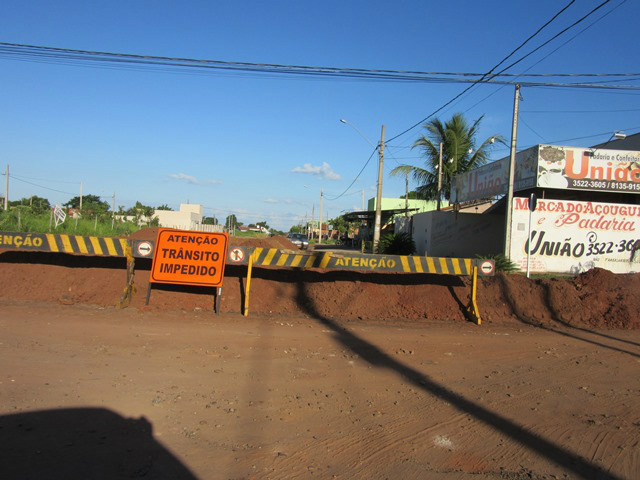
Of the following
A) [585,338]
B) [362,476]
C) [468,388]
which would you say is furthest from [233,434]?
[585,338]

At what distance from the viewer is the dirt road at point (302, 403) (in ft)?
11.8

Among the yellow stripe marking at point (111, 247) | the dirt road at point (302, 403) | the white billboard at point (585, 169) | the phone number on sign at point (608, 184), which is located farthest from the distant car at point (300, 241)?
the dirt road at point (302, 403)

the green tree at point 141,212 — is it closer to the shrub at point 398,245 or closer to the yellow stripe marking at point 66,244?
the shrub at point 398,245

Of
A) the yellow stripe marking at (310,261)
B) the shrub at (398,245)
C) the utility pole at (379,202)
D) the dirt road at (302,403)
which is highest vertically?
the utility pole at (379,202)

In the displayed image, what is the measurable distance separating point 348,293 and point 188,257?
10.2ft

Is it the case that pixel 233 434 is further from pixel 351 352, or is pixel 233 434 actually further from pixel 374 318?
pixel 374 318

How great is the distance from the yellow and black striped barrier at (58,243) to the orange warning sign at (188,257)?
740 millimetres

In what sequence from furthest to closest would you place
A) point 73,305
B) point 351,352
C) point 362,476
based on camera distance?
point 73,305 → point 351,352 → point 362,476

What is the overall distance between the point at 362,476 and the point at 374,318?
561cm

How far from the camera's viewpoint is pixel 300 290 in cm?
945

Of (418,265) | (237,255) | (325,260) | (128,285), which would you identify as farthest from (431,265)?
(128,285)

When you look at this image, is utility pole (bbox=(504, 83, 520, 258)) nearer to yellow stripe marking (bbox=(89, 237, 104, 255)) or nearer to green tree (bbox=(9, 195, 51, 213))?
yellow stripe marking (bbox=(89, 237, 104, 255))

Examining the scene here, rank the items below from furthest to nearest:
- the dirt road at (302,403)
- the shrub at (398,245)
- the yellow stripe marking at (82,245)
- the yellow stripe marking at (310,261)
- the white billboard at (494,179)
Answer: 1. the shrub at (398,245)
2. the white billboard at (494,179)
3. the yellow stripe marking at (310,261)
4. the yellow stripe marking at (82,245)
5. the dirt road at (302,403)

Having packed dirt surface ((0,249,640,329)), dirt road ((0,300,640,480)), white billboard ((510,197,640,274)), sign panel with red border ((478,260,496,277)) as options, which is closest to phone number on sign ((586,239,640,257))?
white billboard ((510,197,640,274))
